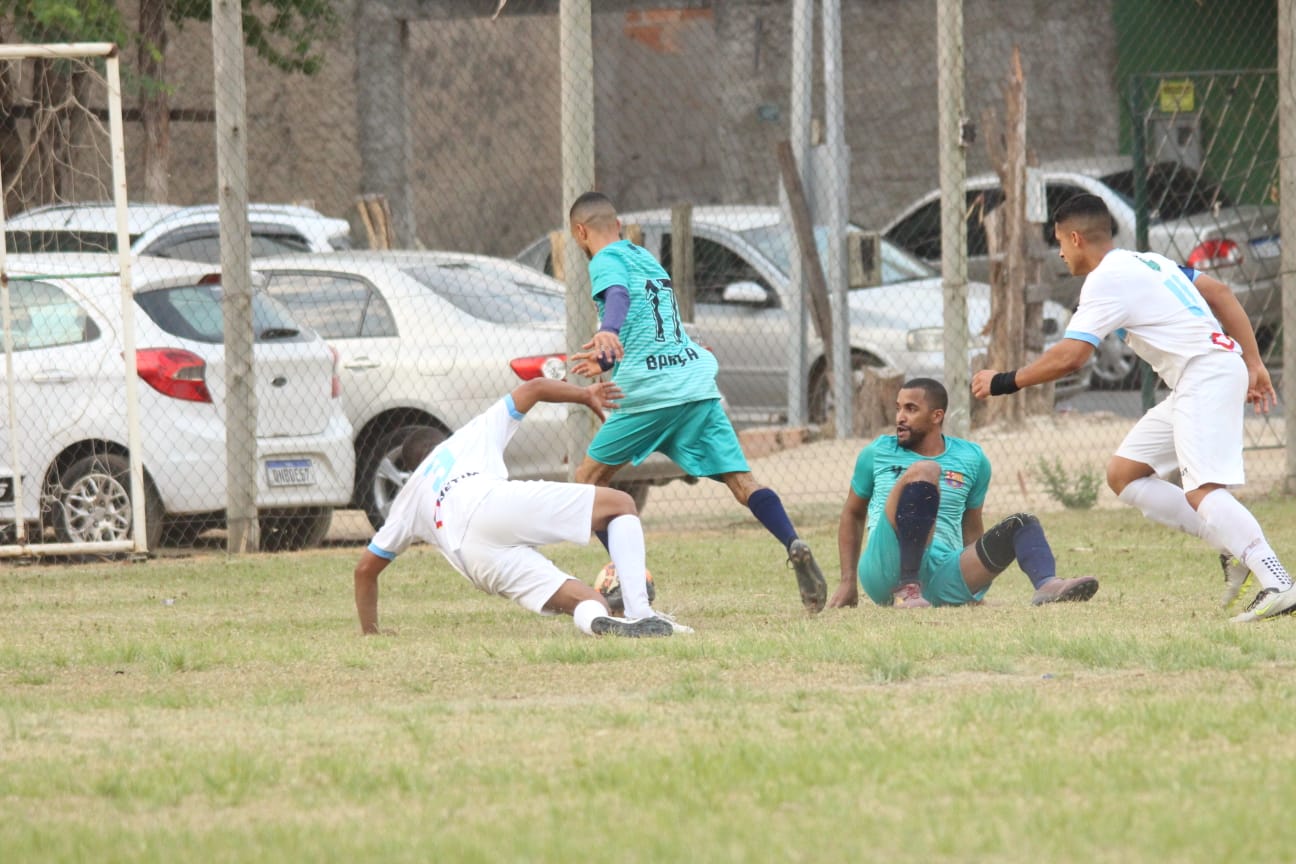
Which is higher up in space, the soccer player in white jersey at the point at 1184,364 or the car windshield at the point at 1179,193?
the car windshield at the point at 1179,193

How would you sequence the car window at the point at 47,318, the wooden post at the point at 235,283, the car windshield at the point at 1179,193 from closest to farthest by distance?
the car window at the point at 47,318 → the wooden post at the point at 235,283 → the car windshield at the point at 1179,193

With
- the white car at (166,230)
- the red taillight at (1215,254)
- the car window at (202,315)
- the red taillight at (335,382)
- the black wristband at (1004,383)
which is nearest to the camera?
the black wristband at (1004,383)

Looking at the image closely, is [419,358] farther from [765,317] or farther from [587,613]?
[587,613]

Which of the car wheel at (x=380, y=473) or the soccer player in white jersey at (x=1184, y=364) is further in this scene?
the car wheel at (x=380, y=473)

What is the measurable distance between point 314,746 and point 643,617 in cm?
207

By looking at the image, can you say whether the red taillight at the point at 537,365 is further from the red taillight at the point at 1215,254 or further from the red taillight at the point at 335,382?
the red taillight at the point at 1215,254

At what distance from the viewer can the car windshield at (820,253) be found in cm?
1645

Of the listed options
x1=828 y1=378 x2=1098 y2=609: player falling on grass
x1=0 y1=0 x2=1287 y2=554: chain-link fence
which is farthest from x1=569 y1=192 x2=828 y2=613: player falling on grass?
x1=0 y1=0 x2=1287 y2=554: chain-link fence

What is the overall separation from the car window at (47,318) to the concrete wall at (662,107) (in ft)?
31.5

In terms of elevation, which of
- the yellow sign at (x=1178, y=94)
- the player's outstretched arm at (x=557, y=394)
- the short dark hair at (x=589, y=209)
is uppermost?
the yellow sign at (x=1178, y=94)

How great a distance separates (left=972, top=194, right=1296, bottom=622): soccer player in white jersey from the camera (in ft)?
23.2

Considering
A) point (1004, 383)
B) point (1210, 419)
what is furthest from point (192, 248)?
point (1210, 419)

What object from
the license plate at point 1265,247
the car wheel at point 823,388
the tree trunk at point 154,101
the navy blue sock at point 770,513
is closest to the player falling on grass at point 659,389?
the navy blue sock at point 770,513

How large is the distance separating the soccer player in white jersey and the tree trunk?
11201 mm
